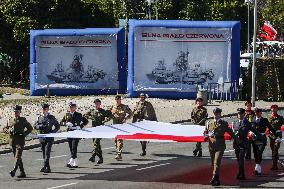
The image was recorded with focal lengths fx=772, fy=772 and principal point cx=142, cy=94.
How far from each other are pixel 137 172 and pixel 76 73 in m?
31.1

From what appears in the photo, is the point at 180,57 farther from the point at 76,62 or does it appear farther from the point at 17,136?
the point at 17,136

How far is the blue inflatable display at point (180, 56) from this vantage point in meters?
50.8

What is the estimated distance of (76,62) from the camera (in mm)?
54438

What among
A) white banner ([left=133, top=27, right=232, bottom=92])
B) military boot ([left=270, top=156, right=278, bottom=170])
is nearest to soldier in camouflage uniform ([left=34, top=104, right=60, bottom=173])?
military boot ([left=270, top=156, right=278, bottom=170])

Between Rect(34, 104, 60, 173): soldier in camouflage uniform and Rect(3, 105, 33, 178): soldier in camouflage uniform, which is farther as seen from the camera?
Rect(34, 104, 60, 173): soldier in camouflage uniform

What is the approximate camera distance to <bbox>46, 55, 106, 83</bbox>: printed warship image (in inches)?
2141

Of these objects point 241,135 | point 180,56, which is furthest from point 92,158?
point 180,56

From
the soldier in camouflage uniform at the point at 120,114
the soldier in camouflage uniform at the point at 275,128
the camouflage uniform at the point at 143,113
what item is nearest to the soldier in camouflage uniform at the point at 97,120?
the soldier in camouflage uniform at the point at 120,114

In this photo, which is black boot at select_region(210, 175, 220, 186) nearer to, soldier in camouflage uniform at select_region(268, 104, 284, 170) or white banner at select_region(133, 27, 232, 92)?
soldier in camouflage uniform at select_region(268, 104, 284, 170)

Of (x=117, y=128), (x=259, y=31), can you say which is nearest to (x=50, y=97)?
(x=117, y=128)

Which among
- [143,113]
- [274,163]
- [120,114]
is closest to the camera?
[274,163]

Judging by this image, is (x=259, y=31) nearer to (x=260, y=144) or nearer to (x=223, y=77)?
(x=223, y=77)

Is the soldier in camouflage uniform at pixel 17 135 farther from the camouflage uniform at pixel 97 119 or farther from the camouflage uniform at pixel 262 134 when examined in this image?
the camouflage uniform at pixel 262 134

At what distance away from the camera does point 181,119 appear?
133ft
